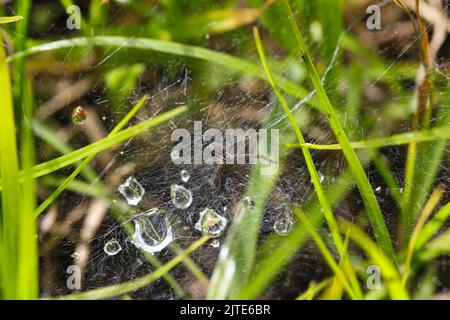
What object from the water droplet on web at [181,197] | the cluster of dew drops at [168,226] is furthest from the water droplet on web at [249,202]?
the water droplet on web at [181,197]

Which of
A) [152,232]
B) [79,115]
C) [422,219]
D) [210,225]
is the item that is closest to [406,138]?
[422,219]

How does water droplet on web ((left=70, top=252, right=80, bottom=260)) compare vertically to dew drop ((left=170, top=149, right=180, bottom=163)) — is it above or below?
below

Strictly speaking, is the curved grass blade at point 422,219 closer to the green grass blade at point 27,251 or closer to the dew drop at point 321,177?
the dew drop at point 321,177

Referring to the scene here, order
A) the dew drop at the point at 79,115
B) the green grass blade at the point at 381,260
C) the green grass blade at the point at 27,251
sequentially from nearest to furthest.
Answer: the green grass blade at the point at 27,251
the green grass blade at the point at 381,260
the dew drop at the point at 79,115

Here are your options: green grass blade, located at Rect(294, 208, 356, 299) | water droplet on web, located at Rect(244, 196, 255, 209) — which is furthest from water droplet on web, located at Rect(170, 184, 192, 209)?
green grass blade, located at Rect(294, 208, 356, 299)

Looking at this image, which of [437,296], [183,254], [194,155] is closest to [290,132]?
[194,155]

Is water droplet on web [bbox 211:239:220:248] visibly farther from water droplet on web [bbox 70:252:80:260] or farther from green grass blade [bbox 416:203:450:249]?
green grass blade [bbox 416:203:450:249]
